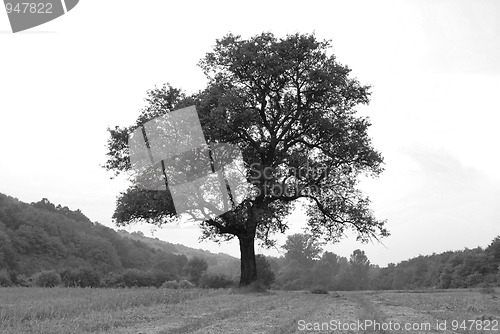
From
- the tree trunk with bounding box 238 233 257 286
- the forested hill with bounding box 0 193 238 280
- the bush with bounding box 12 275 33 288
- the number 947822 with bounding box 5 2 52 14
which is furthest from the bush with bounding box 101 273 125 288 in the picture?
the forested hill with bounding box 0 193 238 280

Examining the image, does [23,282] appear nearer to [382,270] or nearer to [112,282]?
[112,282]

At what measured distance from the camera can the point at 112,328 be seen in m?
10.1

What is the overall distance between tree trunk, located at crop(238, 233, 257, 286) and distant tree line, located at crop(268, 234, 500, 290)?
47683mm

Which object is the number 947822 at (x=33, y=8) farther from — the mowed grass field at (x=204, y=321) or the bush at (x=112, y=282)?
the bush at (x=112, y=282)

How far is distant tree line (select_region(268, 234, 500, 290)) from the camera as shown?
254ft

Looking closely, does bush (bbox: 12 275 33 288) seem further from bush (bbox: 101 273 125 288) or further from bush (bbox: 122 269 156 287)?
bush (bbox: 122 269 156 287)

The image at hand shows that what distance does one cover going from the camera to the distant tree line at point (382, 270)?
77.4 meters

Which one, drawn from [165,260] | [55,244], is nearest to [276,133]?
[55,244]

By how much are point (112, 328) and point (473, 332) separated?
7274mm

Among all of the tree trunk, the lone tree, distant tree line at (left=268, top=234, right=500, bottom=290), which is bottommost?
distant tree line at (left=268, top=234, right=500, bottom=290)

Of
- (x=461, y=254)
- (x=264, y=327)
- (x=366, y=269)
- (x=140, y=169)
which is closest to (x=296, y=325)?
(x=264, y=327)

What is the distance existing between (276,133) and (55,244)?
83.3 m

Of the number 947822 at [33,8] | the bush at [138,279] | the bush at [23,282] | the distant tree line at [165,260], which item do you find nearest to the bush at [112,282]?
the bush at [138,279]

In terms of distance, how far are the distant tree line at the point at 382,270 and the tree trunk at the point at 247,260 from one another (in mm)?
47683
